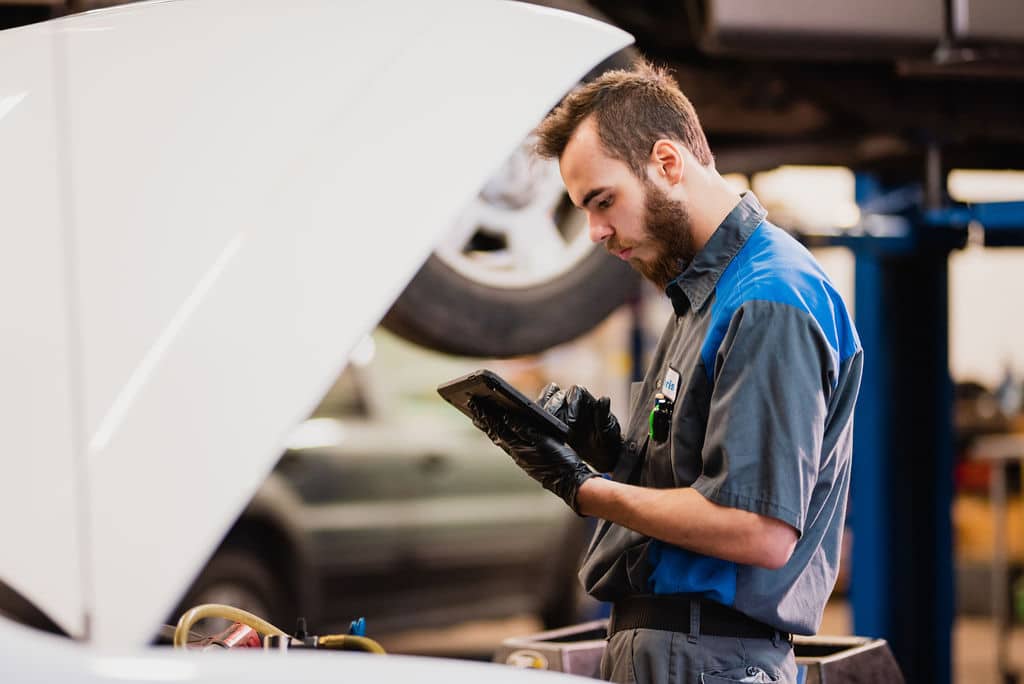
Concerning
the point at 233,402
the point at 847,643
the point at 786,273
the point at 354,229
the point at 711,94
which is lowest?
the point at 847,643

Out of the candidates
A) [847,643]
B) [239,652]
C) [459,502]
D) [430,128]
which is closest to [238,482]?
[239,652]

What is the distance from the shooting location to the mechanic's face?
1846 mm

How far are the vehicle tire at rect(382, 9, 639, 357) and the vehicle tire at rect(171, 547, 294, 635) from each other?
2.43m

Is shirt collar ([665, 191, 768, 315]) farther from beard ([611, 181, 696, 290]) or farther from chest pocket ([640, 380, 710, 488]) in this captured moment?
chest pocket ([640, 380, 710, 488])

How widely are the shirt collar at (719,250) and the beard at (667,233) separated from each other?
0.03 meters

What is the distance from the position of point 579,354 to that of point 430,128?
760cm

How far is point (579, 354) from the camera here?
29.6 ft

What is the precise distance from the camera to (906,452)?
14.6 ft

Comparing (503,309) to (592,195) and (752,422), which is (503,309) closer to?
(592,195)

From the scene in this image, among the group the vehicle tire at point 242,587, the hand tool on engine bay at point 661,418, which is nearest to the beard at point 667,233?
the hand tool on engine bay at point 661,418

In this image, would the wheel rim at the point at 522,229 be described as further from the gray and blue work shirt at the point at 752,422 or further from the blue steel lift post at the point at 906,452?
the blue steel lift post at the point at 906,452

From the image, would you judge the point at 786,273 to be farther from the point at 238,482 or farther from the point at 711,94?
the point at 711,94

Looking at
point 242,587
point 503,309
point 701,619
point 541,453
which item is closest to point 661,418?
point 541,453

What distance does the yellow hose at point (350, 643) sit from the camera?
5.54ft
